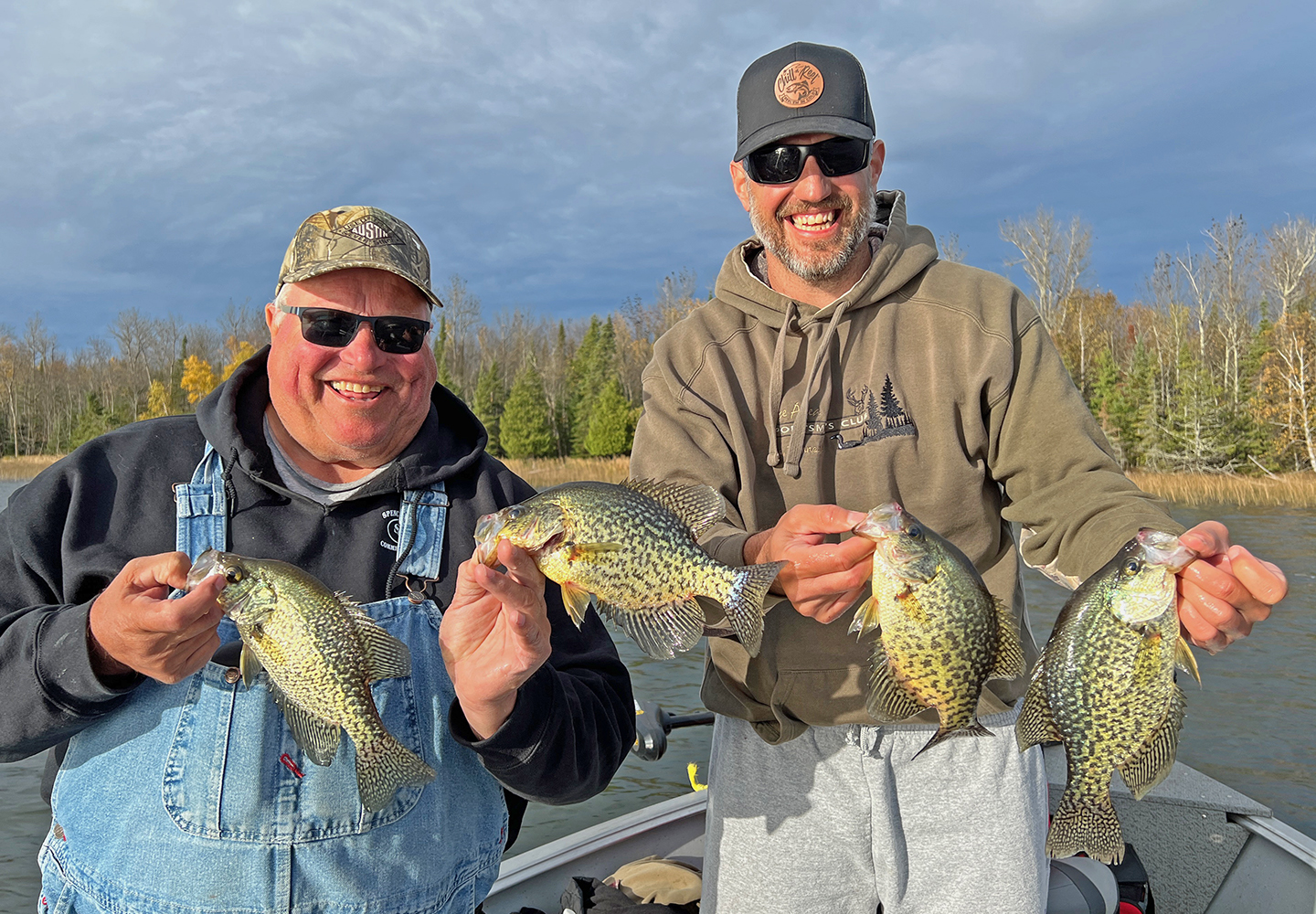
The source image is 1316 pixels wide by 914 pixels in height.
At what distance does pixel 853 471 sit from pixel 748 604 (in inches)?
34.7

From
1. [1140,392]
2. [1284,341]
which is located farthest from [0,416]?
[1284,341]

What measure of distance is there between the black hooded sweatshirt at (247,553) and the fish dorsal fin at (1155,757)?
5.22ft

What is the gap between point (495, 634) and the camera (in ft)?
8.69

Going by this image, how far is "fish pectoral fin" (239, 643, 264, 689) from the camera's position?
2689 mm

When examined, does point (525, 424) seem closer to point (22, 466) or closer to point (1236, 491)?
point (1236, 491)

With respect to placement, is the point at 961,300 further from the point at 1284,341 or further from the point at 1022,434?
the point at 1284,341

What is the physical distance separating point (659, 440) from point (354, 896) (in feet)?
5.95

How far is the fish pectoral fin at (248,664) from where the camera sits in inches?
106

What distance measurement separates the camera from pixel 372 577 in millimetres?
3080

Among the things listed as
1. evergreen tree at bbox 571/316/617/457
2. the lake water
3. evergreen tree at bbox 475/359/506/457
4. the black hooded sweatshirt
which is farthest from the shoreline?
the black hooded sweatshirt

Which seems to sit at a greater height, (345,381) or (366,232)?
(366,232)

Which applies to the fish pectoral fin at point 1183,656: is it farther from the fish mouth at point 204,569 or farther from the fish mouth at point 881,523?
the fish mouth at point 204,569

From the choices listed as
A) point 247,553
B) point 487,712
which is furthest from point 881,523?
point 247,553

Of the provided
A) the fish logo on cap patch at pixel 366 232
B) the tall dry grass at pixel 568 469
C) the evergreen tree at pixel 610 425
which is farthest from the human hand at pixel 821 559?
the evergreen tree at pixel 610 425
